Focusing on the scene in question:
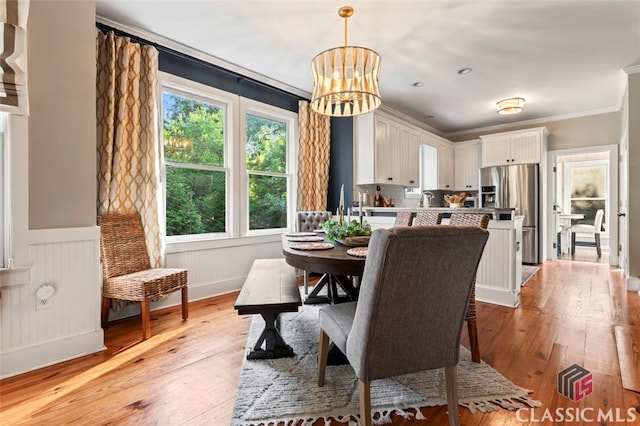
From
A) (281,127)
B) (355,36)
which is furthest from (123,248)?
(355,36)

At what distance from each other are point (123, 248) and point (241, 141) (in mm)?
1761

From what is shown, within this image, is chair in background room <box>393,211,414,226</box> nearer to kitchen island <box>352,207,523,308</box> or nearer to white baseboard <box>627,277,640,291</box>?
kitchen island <box>352,207,523,308</box>

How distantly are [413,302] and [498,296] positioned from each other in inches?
97.2

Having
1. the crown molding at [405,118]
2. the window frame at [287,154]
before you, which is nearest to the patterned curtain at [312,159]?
the window frame at [287,154]

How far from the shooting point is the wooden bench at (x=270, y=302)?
5.99 feet

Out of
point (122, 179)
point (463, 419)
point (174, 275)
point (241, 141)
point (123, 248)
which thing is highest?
point (241, 141)

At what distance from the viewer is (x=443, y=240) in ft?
3.81

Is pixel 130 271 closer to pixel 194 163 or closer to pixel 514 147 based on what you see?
pixel 194 163

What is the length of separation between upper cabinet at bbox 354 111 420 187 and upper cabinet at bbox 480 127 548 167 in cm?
180

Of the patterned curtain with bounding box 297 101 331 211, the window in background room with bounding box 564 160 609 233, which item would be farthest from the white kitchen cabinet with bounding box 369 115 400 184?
the window in background room with bounding box 564 160 609 233

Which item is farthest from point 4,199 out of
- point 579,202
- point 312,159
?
point 579,202

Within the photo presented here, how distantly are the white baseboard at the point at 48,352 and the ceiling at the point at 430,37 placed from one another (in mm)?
2553

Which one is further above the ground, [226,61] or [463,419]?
[226,61]

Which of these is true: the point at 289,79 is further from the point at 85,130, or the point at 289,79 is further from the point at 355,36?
the point at 85,130
